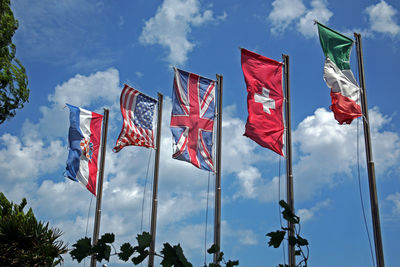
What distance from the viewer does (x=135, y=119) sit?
762 inches

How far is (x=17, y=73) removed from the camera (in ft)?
77.2

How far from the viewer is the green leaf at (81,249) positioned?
2.10 m

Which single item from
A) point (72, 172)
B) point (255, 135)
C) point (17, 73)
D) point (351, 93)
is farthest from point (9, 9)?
point (351, 93)

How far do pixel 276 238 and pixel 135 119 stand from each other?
17263mm

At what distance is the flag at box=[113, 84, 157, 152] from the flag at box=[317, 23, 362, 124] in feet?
27.0

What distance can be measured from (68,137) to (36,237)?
7.74 metres

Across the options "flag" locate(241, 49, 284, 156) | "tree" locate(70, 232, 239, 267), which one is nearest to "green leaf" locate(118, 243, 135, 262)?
"tree" locate(70, 232, 239, 267)

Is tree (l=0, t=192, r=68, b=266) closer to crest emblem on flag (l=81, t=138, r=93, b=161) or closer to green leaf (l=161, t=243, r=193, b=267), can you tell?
crest emblem on flag (l=81, t=138, r=93, b=161)

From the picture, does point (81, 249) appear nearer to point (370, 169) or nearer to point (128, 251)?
point (128, 251)

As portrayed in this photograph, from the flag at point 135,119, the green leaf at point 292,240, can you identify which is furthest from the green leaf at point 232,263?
the flag at point 135,119

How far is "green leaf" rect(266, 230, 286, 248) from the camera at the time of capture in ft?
7.82

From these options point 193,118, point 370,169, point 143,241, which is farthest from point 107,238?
point 193,118

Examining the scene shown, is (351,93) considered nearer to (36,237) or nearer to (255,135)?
(255,135)

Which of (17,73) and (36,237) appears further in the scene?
(17,73)
